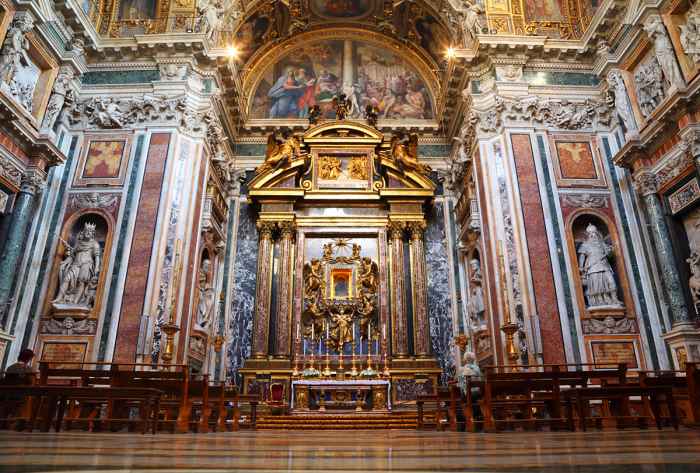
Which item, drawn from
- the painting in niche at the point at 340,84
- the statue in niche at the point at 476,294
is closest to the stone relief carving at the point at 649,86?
the statue in niche at the point at 476,294

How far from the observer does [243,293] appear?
12758 mm

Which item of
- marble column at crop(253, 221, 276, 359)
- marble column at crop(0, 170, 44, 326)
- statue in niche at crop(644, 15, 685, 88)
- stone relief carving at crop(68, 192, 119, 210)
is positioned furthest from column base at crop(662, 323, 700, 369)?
marble column at crop(0, 170, 44, 326)

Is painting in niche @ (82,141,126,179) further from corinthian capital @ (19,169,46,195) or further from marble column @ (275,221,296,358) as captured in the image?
marble column @ (275,221,296,358)

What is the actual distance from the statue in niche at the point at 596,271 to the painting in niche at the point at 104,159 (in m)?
9.59

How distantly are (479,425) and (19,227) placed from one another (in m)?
8.28

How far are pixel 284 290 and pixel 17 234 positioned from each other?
5711 millimetres

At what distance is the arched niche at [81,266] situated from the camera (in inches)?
361

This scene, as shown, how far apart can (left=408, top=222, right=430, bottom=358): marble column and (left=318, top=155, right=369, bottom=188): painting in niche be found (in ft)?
6.12

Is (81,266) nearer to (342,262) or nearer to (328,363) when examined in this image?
(328,363)

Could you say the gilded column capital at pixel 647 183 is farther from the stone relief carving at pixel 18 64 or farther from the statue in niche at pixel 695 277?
the stone relief carving at pixel 18 64

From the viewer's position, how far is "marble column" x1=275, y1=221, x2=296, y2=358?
11828 mm

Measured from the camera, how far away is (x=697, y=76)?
26.6 feet

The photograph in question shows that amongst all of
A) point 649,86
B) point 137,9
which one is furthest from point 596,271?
point 137,9

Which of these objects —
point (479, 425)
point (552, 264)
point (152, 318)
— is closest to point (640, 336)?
point (552, 264)
